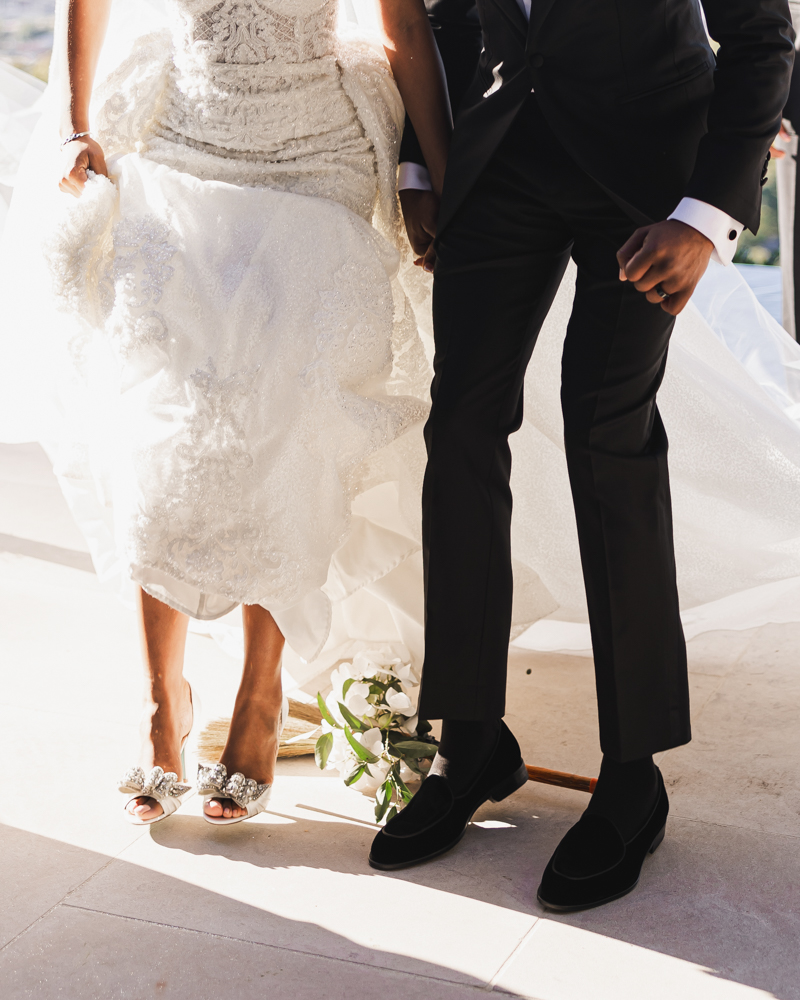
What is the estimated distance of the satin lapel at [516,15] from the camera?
1519 mm

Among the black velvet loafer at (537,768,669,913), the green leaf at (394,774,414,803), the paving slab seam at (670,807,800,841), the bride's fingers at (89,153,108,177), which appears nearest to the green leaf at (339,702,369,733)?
the green leaf at (394,774,414,803)

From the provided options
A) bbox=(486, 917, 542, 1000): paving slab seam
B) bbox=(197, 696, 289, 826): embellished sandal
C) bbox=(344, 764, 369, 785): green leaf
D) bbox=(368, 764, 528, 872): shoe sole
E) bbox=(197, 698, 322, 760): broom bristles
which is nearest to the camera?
bbox=(486, 917, 542, 1000): paving slab seam

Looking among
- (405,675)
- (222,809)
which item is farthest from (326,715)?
(222,809)

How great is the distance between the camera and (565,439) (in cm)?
158

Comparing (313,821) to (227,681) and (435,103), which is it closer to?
(227,681)

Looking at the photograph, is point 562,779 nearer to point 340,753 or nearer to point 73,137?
point 340,753

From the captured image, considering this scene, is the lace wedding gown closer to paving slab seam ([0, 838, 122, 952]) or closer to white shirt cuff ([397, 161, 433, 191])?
white shirt cuff ([397, 161, 433, 191])

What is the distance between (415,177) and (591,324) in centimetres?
48

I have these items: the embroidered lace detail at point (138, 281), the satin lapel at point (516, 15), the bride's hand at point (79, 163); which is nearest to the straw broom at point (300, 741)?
the embroidered lace detail at point (138, 281)

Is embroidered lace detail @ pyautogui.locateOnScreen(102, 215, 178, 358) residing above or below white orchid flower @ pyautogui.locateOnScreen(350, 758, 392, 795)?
above

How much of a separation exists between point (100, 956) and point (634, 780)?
0.82 m

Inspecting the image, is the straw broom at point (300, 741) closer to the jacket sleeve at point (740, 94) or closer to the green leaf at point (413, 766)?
the green leaf at point (413, 766)

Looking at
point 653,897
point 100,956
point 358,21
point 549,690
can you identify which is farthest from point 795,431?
point 100,956

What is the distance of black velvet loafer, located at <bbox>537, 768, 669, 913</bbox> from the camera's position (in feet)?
5.00
